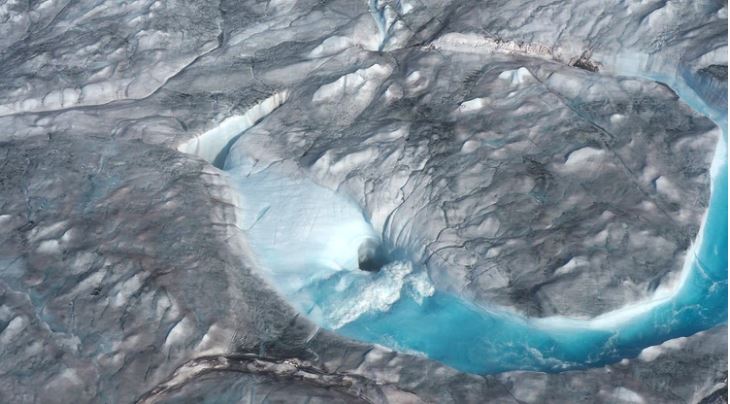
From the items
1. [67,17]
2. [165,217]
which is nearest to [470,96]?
[165,217]

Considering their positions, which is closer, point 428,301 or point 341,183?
point 428,301

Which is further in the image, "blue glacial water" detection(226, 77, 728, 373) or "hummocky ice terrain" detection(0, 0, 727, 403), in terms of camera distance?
"blue glacial water" detection(226, 77, 728, 373)

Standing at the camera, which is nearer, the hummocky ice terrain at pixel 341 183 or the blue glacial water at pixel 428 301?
the hummocky ice terrain at pixel 341 183

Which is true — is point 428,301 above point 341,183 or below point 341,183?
below
